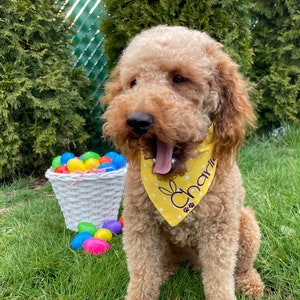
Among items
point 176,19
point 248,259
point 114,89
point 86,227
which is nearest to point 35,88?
point 176,19

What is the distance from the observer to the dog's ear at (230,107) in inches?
76.9

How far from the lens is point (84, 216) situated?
3.09 m

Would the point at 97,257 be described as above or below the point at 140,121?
below

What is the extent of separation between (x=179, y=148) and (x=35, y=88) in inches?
110

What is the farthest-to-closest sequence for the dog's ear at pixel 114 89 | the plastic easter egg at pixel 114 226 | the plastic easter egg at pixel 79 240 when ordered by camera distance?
1. the plastic easter egg at pixel 114 226
2. the plastic easter egg at pixel 79 240
3. the dog's ear at pixel 114 89

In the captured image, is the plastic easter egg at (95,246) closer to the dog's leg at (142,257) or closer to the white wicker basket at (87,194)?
the white wicker basket at (87,194)

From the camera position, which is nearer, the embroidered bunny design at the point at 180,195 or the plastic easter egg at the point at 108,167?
the embroidered bunny design at the point at 180,195

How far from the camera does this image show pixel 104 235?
9.53ft

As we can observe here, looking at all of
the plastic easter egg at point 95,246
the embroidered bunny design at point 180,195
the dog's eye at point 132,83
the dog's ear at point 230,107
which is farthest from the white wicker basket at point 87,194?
the dog's ear at point 230,107

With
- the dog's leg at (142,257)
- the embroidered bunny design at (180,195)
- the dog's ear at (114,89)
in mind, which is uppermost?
the dog's ear at (114,89)

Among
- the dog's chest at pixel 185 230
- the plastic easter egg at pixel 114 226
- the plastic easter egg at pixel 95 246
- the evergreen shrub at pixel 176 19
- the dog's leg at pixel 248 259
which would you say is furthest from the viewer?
the evergreen shrub at pixel 176 19

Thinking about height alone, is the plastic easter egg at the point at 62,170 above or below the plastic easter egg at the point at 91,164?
below

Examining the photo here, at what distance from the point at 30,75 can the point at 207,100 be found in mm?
2823

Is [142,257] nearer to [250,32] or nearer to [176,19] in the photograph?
[176,19]
